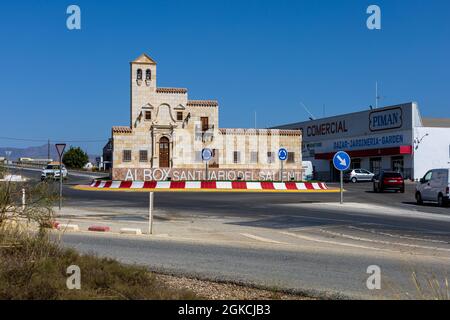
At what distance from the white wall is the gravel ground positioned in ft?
170

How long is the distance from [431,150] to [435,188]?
1238 inches

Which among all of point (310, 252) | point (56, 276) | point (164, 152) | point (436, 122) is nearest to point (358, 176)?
point (436, 122)

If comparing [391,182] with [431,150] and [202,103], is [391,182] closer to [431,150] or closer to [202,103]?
[202,103]

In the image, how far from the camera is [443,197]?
26344mm

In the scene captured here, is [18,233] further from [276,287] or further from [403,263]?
[403,263]

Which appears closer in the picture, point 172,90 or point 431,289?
point 431,289

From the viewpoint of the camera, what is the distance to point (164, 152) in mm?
49812

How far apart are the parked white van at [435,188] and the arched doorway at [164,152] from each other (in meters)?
25.7

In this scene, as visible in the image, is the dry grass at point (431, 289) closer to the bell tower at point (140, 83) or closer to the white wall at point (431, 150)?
the bell tower at point (140, 83)

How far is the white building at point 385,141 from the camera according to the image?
56.6 metres

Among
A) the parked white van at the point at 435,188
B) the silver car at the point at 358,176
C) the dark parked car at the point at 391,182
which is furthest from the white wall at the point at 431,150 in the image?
the parked white van at the point at 435,188

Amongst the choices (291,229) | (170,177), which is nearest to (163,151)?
(170,177)

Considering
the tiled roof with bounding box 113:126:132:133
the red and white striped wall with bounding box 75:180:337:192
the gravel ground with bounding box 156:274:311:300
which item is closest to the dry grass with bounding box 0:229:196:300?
the gravel ground with bounding box 156:274:311:300

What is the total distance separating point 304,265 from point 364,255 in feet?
5.91
